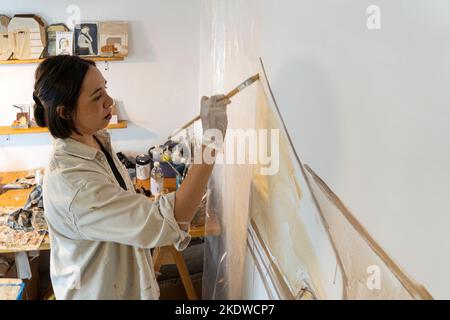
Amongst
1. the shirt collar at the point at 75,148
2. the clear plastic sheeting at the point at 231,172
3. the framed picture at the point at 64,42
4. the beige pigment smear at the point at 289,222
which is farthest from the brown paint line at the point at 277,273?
the framed picture at the point at 64,42

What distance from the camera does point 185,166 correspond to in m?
2.04

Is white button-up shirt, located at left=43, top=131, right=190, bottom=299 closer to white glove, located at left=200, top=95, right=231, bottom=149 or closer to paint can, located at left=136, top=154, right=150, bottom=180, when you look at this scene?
white glove, located at left=200, top=95, right=231, bottom=149

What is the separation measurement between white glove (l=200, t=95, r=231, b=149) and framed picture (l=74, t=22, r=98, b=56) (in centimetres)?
146

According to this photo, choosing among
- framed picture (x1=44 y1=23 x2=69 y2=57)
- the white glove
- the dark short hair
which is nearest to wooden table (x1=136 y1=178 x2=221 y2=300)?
the white glove

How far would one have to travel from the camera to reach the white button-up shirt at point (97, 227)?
0.83 m

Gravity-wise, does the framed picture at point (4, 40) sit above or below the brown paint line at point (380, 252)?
above

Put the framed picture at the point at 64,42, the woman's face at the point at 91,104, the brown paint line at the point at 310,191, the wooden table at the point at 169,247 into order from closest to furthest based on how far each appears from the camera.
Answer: the brown paint line at the point at 310,191, the woman's face at the point at 91,104, the wooden table at the point at 169,247, the framed picture at the point at 64,42

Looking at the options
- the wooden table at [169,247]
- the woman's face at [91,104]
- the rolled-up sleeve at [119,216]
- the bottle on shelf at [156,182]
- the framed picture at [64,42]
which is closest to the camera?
the rolled-up sleeve at [119,216]

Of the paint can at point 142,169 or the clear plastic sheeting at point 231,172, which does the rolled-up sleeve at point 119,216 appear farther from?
the paint can at point 142,169

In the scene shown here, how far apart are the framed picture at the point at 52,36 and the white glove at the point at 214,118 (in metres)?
1.54
